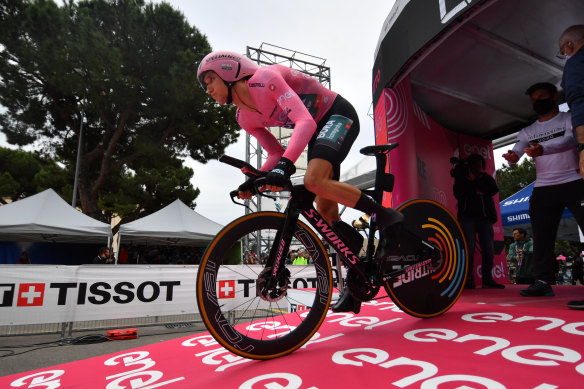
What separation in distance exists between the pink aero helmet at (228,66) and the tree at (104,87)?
55.2 ft

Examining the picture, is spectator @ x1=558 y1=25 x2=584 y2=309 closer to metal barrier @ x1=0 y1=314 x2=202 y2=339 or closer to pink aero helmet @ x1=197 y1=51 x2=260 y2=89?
pink aero helmet @ x1=197 y1=51 x2=260 y2=89

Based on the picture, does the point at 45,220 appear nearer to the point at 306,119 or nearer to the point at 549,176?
the point at 306,119

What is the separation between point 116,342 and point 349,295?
202 inches

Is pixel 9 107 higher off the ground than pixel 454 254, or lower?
higher

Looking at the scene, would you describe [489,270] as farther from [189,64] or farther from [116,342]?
[189,64]

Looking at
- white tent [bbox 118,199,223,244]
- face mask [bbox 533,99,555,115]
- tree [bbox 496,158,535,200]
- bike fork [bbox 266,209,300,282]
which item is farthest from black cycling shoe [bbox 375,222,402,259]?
tree [bbox 496,158,535,200]

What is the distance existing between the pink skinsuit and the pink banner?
2.55m

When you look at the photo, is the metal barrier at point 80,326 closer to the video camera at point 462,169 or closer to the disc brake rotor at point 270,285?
the disc brake rotor at point 270,285

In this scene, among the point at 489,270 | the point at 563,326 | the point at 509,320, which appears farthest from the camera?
the point at 489,270

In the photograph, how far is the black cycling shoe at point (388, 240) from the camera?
84.4 inches

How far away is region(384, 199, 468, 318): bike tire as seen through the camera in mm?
2311

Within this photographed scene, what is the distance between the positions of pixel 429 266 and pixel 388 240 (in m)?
0.51

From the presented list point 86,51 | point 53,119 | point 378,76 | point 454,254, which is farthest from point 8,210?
point 454,254

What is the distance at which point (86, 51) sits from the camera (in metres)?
16.1
